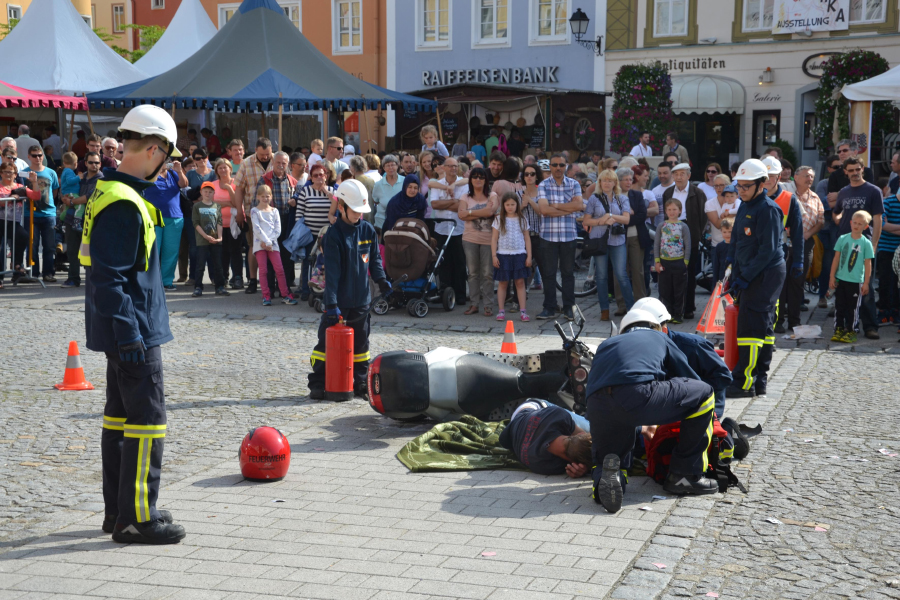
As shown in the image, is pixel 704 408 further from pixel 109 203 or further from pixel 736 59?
pixel 736 59

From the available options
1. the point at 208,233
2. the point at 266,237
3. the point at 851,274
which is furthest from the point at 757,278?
the point at 208,233

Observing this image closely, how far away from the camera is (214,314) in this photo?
1300 centimetres

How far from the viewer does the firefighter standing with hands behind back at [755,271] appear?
334 inches

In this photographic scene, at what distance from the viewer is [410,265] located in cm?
1280

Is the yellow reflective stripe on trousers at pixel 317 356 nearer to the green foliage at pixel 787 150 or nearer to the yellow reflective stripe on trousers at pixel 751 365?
the yellow reflective stripe on trousers at pixel 751 365

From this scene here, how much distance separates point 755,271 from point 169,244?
924cm

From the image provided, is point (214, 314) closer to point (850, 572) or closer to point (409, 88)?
point (850, 572)

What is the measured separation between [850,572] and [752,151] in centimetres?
2362

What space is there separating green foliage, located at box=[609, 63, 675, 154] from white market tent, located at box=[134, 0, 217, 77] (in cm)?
1166

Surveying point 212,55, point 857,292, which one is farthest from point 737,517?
point 212,55

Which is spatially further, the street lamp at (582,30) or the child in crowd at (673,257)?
the street lamp at (582,30)

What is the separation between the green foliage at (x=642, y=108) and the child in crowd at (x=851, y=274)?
48.2 feet

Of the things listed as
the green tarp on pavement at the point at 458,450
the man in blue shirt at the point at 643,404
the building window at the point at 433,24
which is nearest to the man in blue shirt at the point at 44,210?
the green tarp on pavement at the point at 458,450

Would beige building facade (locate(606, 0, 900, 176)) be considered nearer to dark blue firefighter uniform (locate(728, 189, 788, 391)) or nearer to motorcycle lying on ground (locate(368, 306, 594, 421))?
dark blue firefighter uniform (locate(728, 189, 788, 391))
